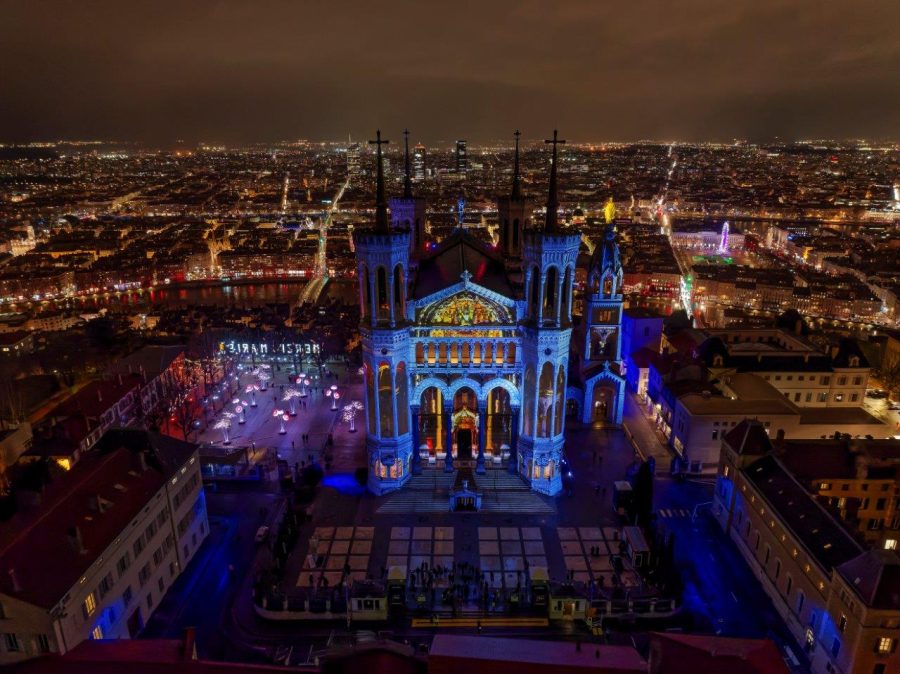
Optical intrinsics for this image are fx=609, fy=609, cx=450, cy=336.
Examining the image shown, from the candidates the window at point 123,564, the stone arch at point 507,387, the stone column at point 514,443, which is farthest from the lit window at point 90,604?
the stone column at point 514,443

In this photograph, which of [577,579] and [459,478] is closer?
[577,579]

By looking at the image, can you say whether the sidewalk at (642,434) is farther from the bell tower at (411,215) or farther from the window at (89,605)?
the window at (89,605)

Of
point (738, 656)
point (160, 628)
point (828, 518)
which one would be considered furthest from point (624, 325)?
point (160, 628)

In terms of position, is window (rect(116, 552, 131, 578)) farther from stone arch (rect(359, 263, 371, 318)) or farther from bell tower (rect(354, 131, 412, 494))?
stone arch (rect(359, 263, 371, 318))

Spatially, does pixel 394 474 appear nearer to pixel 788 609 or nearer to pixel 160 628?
pixel 160 628

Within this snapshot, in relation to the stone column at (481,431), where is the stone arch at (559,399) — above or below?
above

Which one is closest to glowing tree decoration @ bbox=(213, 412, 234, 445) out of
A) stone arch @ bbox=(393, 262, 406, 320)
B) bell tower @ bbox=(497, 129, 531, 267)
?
stone arch @ bbox=(393, 262, 406, 320)
